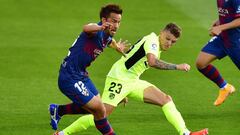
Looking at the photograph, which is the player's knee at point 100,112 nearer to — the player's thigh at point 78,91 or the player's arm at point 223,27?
the player's thigh at point 78,91

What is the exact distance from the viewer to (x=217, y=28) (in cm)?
1349

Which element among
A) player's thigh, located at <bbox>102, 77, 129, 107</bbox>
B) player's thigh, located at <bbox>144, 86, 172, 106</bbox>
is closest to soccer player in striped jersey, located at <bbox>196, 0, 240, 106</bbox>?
player's thigh, located at <bbox>144, 86, 172, 106</bbox>

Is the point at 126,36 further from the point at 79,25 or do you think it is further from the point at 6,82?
the point at 6,82

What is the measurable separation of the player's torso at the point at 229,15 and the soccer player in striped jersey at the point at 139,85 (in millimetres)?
1655

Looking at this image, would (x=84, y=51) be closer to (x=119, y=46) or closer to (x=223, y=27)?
(x=119, y=46)

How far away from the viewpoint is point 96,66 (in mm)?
18000

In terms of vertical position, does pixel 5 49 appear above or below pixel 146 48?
below

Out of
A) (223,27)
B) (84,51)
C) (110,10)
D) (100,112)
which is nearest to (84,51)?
(84,51)

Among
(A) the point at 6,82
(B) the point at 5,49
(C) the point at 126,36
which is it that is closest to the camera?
(A) the point at 6,82

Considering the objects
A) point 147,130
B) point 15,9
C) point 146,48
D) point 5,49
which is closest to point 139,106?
point 147,130

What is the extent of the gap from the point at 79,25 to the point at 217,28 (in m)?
9.08

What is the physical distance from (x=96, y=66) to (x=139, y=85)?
550 cm

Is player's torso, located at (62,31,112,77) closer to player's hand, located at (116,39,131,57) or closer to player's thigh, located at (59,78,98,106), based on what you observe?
player's thigh, located at (59,78,98,106)

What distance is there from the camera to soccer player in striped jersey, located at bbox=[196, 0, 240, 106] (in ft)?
44.8
